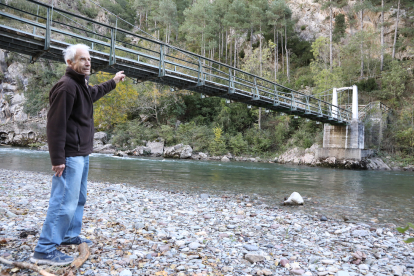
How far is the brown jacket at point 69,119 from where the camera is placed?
2.16m

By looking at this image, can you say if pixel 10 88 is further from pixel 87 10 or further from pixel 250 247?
pixel 250 247

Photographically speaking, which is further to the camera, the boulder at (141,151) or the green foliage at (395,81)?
the green foliage at (395,81)

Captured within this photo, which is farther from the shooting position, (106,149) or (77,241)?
(106,149)

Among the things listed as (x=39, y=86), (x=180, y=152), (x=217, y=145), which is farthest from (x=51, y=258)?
(x=39, y=86)

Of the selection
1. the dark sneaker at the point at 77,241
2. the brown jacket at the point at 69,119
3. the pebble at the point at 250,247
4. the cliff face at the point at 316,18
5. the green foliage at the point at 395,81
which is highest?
the cliff face at the point at 316,18

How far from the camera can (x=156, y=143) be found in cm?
2600

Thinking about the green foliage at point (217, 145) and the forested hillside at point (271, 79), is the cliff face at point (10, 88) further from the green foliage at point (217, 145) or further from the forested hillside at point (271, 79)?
the green foliage at point (217, 145)

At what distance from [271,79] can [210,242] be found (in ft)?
98.4

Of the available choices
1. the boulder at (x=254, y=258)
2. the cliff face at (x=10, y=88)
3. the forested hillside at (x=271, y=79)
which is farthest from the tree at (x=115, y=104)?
the boulder at (x=254, y=258)

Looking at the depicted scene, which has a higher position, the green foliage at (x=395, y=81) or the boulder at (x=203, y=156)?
the green foliage at (x=395, y=81)

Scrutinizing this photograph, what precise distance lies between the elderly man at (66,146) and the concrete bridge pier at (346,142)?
71.5ft

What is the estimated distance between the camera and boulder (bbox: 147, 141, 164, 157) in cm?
2461

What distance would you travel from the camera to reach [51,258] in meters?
2.18

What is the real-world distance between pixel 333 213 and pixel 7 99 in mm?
50281
